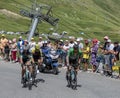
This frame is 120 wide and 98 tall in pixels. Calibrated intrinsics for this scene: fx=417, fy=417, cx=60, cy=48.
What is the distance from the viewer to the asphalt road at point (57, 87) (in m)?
19.1

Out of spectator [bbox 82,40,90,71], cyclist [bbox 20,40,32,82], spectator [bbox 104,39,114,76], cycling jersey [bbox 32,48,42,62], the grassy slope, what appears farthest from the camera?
the grassy slope

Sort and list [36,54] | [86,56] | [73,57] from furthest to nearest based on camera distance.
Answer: [86,56] → [36,54] → [73,57]

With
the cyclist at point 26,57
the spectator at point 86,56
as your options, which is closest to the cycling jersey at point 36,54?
the cyclist at point 26,57

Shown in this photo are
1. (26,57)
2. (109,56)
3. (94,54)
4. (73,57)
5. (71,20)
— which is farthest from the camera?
(71,20)

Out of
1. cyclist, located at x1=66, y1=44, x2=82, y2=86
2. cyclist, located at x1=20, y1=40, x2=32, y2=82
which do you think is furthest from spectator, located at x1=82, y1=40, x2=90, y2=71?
cyclist, located at x1=20, y1=40, x2=32, y2=82

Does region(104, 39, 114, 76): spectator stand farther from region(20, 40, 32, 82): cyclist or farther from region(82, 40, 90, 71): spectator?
region(20, 40, 32, 82): cyclist

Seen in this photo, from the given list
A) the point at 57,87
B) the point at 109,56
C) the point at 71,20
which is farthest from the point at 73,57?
the point at 71,20

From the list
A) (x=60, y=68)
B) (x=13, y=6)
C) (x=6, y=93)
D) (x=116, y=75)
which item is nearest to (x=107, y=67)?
(x=116, y=75)

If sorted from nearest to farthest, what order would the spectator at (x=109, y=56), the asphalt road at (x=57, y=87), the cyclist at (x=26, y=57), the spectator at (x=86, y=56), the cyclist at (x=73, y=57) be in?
the asphalt road at (x=57, y=87)
the cyclist at (x=26, y=57)
the cyclist at (x=73, y=57)
the spectator at (x=109, y=56)
the spectator at (x=86, y=56)

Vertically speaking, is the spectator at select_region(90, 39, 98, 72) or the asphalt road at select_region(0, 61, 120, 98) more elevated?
the spectator at select_region(90, 39, 98, 72)

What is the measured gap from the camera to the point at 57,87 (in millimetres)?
21469

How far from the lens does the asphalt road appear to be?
1909 cm

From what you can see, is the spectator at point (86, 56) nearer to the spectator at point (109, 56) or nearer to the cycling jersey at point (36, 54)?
the spectator at point (109, 56)

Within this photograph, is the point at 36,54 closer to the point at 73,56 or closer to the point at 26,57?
the point at 26,57
